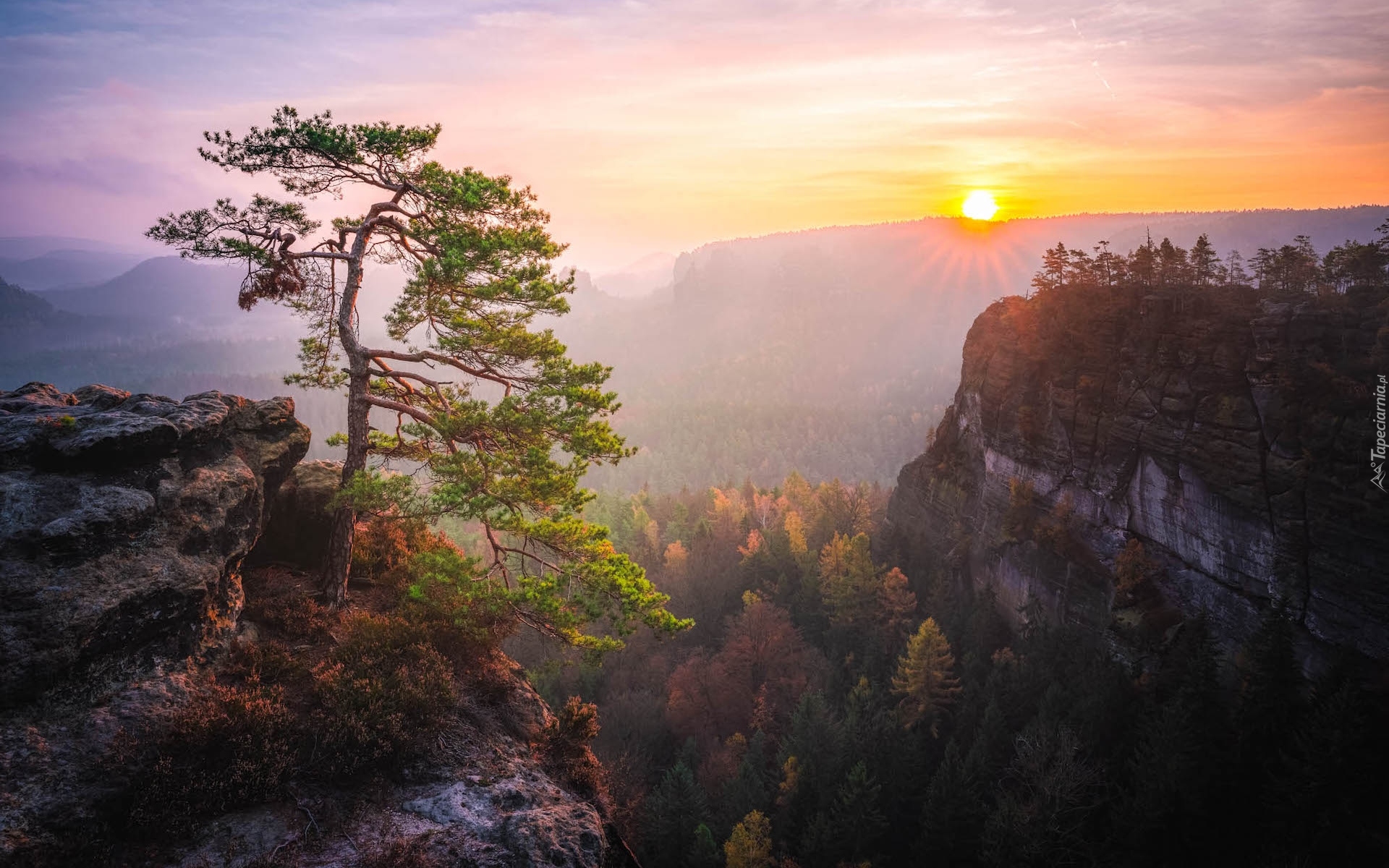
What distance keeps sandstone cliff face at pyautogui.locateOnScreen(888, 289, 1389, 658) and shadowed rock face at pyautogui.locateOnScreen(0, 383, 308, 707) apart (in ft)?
127

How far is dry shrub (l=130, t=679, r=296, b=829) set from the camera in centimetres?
962

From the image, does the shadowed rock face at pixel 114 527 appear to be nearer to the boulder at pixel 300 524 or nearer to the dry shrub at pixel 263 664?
the dry shrub at pixel 263 664

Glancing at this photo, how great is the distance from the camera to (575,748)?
47.6 ft

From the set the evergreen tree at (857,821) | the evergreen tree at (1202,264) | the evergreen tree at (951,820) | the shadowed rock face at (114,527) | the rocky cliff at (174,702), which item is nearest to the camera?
the rocky cliff at (174,702)

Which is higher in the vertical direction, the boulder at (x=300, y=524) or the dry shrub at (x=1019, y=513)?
the boulder at (x=300, y=524)

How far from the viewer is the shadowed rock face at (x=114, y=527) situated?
10328 mm

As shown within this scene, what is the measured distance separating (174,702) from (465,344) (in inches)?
348

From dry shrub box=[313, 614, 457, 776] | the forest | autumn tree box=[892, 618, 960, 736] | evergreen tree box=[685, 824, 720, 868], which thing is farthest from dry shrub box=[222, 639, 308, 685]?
autumn tree box=[892, 618, 960, 736]

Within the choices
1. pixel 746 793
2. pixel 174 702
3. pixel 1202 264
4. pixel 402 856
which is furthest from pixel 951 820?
pixel 1202 264

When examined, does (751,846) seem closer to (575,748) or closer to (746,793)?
(746,793)

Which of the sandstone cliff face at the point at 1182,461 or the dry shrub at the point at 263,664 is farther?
the sandstone cliff face at the point at 1182,461

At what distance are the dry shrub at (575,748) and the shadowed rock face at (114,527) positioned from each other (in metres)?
7.42

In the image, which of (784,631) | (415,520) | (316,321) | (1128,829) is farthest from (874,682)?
(316,321)

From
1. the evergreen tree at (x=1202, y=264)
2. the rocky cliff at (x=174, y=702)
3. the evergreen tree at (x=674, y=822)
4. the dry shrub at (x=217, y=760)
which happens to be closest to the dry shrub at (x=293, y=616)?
the rocky cliff at (x=174, y=702)
